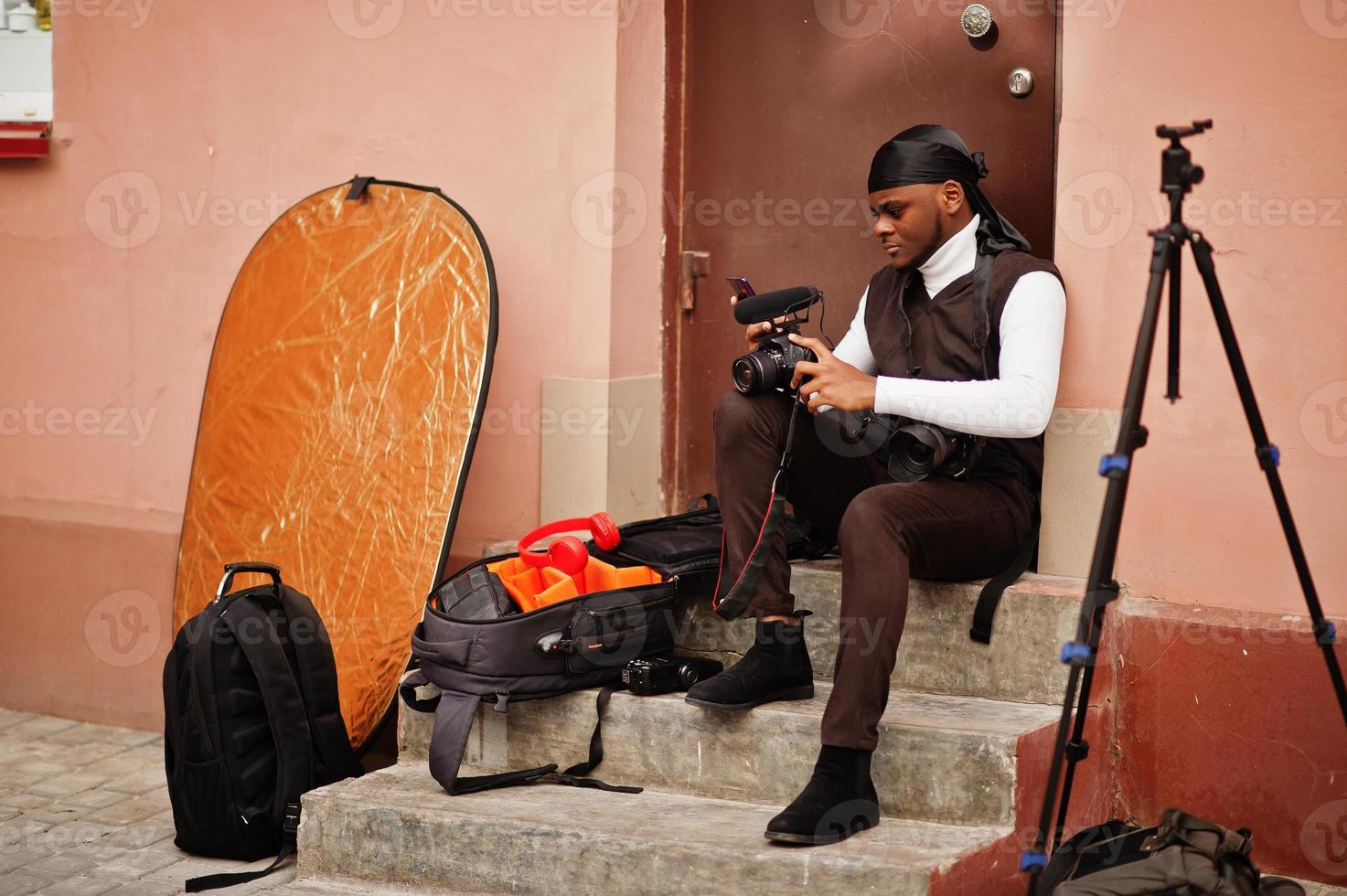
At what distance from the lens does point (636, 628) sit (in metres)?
3.45

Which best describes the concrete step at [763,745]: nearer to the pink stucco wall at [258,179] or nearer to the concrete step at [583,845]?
the concrete step at [583,845]

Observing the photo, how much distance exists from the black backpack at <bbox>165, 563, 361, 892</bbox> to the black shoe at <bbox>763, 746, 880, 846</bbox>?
1.23 meters

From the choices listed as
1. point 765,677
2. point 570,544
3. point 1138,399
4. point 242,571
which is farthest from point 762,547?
point 242,571

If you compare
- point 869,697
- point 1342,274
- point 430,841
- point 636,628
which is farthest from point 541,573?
point 1342,274

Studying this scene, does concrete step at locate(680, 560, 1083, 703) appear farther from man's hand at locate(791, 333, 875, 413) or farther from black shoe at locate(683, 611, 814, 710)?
man's hand at locate(791, 333, 875, 413)

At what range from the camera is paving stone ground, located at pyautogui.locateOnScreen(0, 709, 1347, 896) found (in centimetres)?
331

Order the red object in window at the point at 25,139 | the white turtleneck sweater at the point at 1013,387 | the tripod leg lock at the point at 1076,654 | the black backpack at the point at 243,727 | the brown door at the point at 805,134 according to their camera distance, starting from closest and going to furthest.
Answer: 1. the tripod leg lock at the point at 1076,654
2. the white turtleneck sweater at the point at 1013,387
3. the black backpack at the point at 243,727
4. the brown door at the point at 805,134
5. the red object in window at the point at 25,139

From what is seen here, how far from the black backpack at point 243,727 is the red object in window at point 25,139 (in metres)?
2.10

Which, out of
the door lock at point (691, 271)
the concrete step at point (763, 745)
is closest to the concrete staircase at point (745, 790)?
the concrete step at point (763, 745)

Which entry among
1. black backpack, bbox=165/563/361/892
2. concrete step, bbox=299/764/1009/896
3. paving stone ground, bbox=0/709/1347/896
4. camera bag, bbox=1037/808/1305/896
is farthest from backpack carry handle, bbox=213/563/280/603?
camera bag, bbox=1037/808/1305/896

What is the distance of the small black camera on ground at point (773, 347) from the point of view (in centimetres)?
324

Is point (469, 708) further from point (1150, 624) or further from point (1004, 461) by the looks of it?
point (1150, 624)

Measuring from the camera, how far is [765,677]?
3.21 m

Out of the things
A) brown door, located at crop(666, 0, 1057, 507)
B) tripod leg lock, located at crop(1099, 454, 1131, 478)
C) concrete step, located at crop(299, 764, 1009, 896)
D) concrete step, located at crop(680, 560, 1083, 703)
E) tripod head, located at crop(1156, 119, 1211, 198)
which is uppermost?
brown door, located at crop(666, 0, 1057, 507)
